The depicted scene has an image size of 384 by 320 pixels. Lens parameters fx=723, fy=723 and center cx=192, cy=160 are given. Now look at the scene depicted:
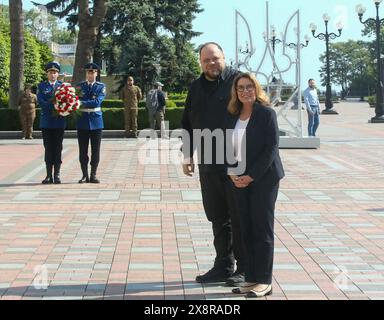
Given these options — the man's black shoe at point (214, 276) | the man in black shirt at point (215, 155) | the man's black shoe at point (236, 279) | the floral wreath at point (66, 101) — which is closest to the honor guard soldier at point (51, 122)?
the floral wreath at point (66, 101)

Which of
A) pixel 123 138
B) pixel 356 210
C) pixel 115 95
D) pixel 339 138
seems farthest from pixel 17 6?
pixel 115 95

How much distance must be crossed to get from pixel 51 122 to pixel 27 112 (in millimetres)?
11092

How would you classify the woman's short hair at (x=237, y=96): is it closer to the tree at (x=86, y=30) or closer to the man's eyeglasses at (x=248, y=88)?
the man's eyeglasses at (x=248, y=88)

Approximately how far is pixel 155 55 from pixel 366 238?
39934mm

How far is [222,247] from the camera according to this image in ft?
18.6

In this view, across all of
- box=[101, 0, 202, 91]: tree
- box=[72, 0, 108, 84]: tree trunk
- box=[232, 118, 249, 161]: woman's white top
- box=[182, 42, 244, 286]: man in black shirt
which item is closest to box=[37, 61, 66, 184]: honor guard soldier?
box=[182, 42, 244, 286]: man in black shirt

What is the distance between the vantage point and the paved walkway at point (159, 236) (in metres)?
5.45

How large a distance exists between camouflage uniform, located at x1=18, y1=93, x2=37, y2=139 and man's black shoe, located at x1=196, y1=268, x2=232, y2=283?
1740 centimetres

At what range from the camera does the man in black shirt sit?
541 centimetres

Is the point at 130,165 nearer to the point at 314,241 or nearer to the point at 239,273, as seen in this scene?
the point at 314,241

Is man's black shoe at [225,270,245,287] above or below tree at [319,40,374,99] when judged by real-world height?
below

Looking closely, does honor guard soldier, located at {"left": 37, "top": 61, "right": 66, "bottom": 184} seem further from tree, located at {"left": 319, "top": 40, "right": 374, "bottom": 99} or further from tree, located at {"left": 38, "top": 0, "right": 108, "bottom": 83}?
tree, located at {"left": 319, "top": 40, "right": 374, "bottom": 99}

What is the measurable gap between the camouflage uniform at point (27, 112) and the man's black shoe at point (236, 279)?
17.5m

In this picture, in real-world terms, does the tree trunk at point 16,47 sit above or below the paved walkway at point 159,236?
above
